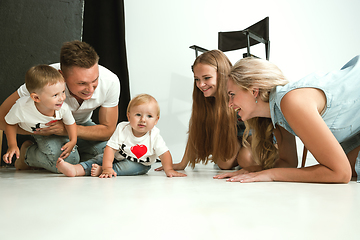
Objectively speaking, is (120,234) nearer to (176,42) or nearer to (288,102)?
(288,102)

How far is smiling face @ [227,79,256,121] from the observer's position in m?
1.15

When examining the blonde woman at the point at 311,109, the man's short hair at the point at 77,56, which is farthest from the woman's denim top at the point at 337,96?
the man's short hair at the point at 77,56

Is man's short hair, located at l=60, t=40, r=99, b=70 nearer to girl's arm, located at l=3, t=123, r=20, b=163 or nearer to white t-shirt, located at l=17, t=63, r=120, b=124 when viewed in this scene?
white t-shirt, located at l=17, t=63, r=120, b=124

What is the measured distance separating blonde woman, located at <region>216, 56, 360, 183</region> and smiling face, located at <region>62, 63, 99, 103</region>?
2.23ft

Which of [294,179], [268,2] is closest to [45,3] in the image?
[294,179]

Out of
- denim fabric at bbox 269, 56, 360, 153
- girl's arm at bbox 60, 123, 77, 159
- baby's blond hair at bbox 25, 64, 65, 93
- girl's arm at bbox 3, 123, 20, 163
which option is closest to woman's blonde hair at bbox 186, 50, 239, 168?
denim fabric at bbox 269, 56, 360, 153

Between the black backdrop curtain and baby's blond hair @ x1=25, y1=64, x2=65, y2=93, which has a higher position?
the black backdrop curtain

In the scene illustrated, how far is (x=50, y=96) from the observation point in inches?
51.7

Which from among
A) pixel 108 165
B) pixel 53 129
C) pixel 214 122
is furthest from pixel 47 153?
pixel 214 122

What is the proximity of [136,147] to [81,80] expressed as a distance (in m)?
0.42

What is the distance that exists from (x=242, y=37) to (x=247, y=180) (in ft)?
5.87

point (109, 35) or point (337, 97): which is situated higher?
point (109, 35)

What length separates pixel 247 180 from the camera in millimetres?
1076

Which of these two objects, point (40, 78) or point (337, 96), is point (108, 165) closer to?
point (40, 78)
